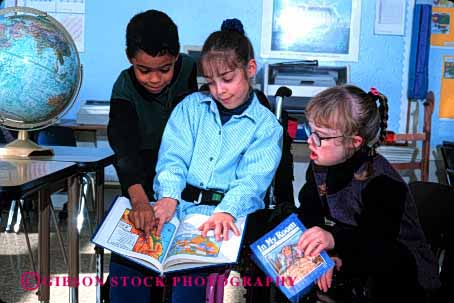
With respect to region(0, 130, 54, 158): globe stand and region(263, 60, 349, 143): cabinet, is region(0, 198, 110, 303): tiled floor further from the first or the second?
region(263, 60, 349, 143): cabinet

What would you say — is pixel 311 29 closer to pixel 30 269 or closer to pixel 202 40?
pixel 202 40

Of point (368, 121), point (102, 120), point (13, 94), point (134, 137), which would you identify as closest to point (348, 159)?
point (368, 121)

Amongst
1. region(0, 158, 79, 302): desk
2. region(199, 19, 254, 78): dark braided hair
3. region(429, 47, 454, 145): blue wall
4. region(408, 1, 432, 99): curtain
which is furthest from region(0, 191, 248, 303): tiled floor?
region(429, 47, 454, 145): blue wall

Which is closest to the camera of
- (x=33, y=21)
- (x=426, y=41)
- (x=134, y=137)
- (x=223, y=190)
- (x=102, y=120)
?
(x=223, y=190)

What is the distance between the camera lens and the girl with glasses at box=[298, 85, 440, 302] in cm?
135

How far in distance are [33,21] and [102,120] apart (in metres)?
2.25

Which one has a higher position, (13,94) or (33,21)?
(33,21)

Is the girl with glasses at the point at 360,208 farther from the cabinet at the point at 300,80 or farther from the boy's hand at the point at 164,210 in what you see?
the cabinet at the point at 300,80

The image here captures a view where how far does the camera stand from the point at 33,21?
185 centimetres

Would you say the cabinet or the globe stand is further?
the cabinet

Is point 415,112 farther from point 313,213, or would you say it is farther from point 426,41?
point 313,213

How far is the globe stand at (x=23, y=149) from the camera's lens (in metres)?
1.90

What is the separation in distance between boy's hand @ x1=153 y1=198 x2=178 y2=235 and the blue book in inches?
10.2

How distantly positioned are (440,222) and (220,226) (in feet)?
2.07
